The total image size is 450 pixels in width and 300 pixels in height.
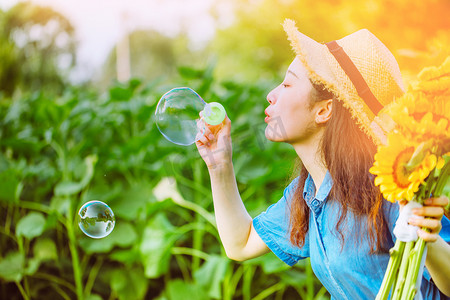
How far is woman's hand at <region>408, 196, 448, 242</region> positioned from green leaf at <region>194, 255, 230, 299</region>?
151 centimetres

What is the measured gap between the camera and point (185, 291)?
2.61 m

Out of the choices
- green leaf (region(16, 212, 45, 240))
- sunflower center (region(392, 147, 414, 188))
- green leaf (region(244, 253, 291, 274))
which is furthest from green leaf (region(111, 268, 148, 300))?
sunflower center (region(392, 147, 414, 188))

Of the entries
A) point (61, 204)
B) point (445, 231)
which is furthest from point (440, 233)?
point (61, 204)

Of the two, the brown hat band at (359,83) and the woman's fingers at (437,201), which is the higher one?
the brown hat band at (359,83)

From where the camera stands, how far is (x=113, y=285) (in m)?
2.80

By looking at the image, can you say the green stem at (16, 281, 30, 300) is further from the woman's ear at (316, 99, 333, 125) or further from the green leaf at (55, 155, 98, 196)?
the woman's ear at (316, 99, 333, 125)

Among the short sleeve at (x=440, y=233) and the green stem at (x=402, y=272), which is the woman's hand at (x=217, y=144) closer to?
the short sleeve at (x=440, y=233)

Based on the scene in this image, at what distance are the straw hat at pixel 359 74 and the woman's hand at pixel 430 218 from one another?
255 millimetres

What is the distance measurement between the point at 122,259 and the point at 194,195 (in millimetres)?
538

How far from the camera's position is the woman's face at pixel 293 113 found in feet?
4.49

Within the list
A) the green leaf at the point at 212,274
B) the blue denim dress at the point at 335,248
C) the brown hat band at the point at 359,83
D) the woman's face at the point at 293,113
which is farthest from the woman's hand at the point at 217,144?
the green leaf at the point at 212,274

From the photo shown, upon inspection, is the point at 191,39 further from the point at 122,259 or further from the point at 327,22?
the point at 122,259

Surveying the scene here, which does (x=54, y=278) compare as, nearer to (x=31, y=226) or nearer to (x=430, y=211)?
(x=31, y=226)

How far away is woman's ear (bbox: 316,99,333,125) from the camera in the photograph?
1368mm
